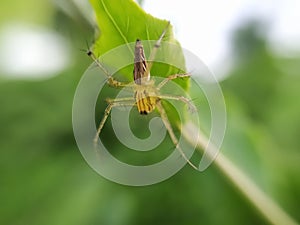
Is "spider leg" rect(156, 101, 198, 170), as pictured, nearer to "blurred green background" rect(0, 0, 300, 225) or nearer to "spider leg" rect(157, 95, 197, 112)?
"spider leg" rect(157, 95, 197, 112)

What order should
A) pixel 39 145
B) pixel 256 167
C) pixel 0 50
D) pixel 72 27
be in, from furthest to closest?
pixel 0 50
pixel 39 145
pixel 72 27
pixel 256 167

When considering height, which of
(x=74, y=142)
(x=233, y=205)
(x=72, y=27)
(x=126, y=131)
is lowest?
(x=233, y=205)

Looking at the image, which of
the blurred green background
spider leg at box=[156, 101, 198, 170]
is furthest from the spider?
the blurred green background

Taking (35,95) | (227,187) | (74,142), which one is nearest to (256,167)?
(227,187)

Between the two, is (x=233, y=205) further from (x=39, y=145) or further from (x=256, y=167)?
(x=39, y=145)

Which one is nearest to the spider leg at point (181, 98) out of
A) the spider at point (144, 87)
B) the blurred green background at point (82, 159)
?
the spider at point (144, 87)

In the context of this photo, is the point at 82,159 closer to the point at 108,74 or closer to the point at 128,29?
the point at 108,74

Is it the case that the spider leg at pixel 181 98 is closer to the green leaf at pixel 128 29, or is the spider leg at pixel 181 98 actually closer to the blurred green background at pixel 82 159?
the green leaf at pixel 128 29
